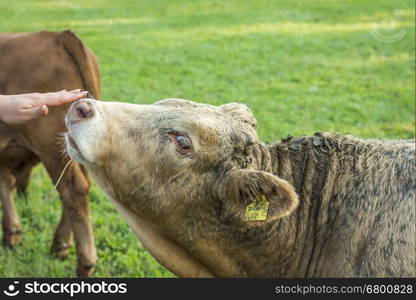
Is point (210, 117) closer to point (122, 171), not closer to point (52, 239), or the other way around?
point (122, 171)

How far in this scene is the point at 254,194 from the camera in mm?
3152

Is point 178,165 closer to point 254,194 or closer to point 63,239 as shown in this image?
point 254,194

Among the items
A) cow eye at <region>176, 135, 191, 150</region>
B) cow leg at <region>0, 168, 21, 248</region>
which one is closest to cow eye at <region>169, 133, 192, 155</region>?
cow eye at <region>176, 135, 191, 150</region>

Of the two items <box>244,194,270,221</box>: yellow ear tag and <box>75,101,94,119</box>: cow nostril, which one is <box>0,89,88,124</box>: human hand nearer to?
<box>75,101,94,119</box>: cow nostril

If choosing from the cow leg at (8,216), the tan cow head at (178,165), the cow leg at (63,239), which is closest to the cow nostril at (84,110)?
the tan cow head at (178,165)

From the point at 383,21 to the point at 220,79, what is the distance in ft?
23.7

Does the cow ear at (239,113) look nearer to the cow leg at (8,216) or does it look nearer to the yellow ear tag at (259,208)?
the yellow ear tag at (259,208)

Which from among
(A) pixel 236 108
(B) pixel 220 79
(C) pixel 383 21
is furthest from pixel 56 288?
(C) pixel 383 21

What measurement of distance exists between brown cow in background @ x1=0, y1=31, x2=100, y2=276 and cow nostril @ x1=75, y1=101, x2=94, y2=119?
1.95 meters

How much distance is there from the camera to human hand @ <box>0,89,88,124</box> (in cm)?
364

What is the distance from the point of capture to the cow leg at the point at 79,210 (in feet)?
17.2

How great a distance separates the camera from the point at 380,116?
359 inches

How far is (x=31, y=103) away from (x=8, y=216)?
2629mm
